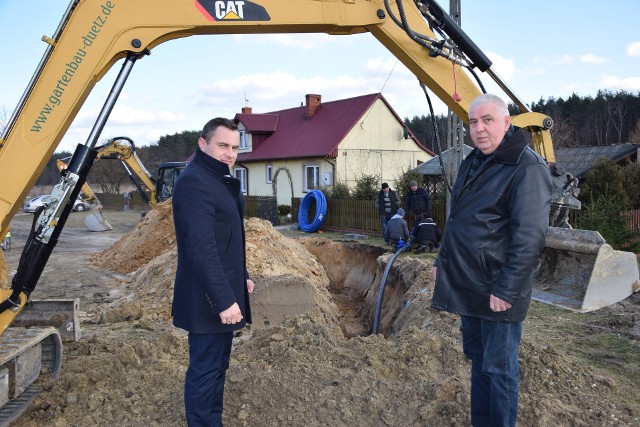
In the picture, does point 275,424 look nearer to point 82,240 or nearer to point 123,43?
point 123,43

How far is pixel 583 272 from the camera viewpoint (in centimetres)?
548

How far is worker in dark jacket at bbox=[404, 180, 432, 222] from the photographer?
1503 cm

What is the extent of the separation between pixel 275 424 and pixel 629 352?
11.9 feet

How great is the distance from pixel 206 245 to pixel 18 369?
73.3 inches

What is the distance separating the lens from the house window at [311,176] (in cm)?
2589

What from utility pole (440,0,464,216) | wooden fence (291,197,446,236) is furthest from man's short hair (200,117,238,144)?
wooden fence (291,197,446,236)

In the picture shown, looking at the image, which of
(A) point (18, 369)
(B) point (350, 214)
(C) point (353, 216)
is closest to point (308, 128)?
(B) point (350, 214)

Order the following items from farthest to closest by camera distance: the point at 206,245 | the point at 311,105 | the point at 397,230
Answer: the point at 311,105
the point at 397,230
the point at 206,245

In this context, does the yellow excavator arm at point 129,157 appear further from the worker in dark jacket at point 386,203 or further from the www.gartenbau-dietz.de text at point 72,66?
the www.gartenbau-dietz.de text at point 72,66

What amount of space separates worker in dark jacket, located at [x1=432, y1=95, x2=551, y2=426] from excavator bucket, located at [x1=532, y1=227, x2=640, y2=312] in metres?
2.41

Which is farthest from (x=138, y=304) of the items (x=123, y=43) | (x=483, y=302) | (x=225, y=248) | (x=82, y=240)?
(x=82, y=240)

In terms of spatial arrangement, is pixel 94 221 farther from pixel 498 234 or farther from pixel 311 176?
pixel 498 234

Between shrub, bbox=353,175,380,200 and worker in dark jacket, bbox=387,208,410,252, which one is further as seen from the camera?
shrub, bbox=353,175,380,200

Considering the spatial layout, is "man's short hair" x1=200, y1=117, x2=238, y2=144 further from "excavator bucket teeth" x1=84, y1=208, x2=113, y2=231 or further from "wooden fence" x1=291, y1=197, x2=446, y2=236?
"excavator bucket teeth" x1=84, y1=208, x2=113, y2=231
